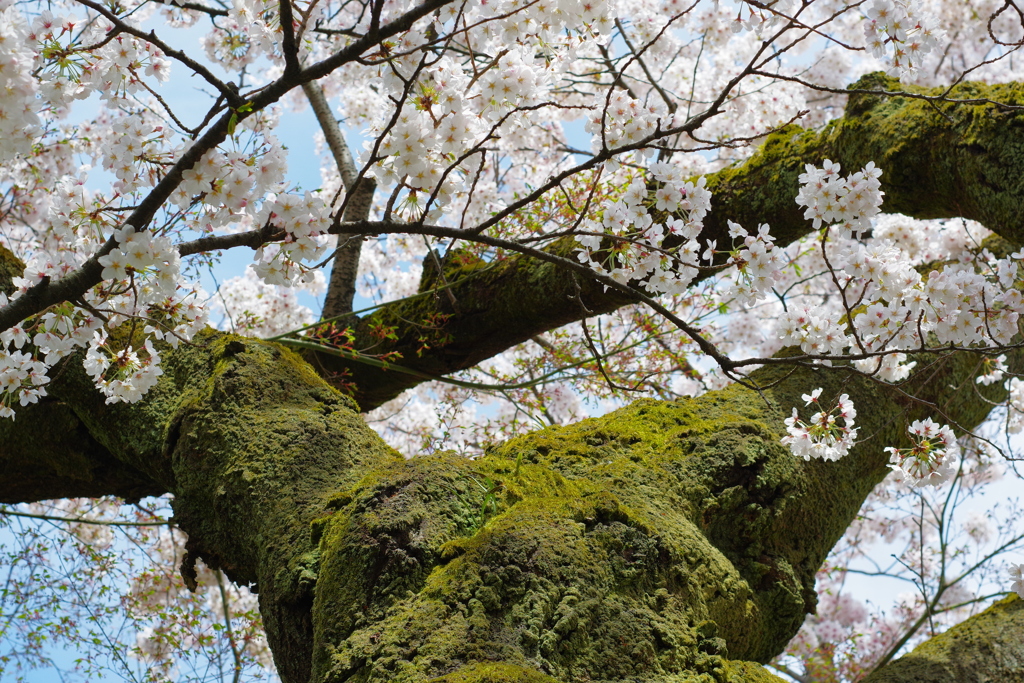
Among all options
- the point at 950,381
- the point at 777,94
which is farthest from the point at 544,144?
the point at 950,381

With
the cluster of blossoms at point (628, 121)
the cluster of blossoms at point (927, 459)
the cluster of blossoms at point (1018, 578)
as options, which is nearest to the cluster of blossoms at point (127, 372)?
the cluster of blossoms at point (628, 121)

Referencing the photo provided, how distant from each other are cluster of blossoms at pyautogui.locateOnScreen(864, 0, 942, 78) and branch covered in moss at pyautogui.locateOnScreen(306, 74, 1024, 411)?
169 millimetres

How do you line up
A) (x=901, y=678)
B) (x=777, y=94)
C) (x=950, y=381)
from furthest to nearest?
(x=777, y=94)
(x=950, y=381)
(x=901, y=678)

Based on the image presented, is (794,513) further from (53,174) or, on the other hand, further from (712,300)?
(53,174)

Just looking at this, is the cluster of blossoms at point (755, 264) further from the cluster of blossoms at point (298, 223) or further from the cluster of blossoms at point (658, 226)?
the cluster of blossoms at point (298, 223)

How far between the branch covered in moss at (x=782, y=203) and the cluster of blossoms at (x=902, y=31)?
169 mm

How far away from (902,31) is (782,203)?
2.87ft

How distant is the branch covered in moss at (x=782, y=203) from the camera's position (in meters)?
2.34

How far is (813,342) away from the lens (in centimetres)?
268

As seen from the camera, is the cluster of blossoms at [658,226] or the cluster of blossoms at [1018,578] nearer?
the cluster of blossoms at [658,226]

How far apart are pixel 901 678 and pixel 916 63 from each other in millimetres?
1879

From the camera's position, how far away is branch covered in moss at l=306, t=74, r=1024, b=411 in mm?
Answer: 2340

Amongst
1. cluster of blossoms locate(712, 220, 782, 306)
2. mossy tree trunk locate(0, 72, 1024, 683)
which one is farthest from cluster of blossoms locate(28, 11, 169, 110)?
cluster of blossoms locate(712, 220, 782, 306)

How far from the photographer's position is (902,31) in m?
2.11
